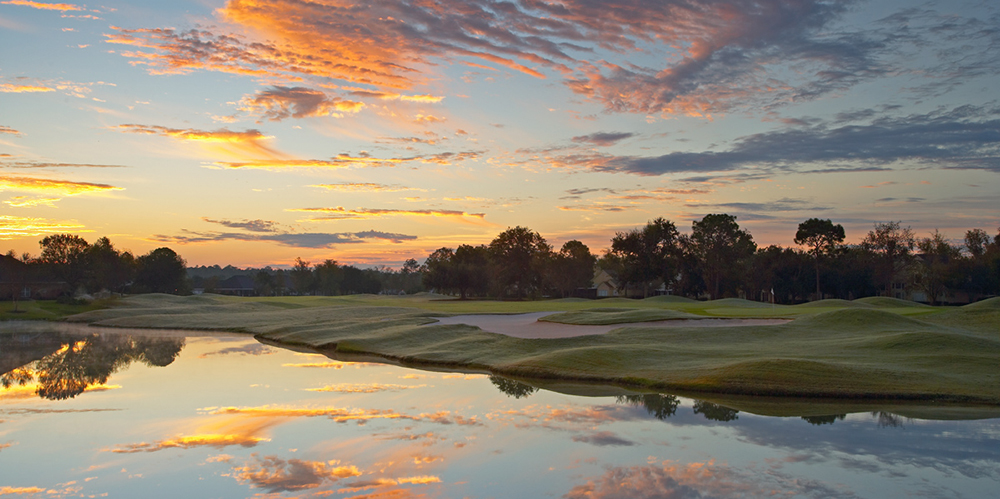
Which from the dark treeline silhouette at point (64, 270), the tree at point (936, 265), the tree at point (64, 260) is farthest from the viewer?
the tree at point (936, 265)

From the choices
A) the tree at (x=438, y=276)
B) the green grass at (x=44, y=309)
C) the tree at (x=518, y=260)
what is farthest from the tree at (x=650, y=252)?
the green grass at (x=44, y=309)

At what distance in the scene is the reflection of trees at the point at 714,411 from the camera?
527 inches

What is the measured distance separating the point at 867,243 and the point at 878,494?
86329mm

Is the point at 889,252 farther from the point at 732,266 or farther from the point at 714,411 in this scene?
the point at 714,411

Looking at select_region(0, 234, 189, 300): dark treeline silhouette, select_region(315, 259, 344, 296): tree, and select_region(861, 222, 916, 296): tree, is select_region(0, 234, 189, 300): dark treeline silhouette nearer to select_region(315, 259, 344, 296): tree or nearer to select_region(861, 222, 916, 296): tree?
select_region(315, 259, 344, 296): tree

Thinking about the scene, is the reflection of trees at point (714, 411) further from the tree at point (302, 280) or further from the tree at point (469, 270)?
the tree at point (302, 280)

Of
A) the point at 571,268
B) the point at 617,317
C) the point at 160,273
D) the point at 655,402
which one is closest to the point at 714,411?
the point at 655,402

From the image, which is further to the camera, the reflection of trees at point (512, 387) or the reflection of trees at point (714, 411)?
the reflection of trees at point (512, 387)

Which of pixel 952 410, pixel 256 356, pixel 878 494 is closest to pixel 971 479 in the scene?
pixel 878 494

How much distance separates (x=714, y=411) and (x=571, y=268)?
92.8 meters

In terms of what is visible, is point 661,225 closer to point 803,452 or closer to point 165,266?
point 165,266

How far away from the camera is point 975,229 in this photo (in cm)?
8906

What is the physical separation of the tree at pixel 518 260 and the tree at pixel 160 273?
43516mm

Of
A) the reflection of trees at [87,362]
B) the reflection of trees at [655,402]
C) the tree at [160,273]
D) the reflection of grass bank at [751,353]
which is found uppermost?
the tree at [160,273]
